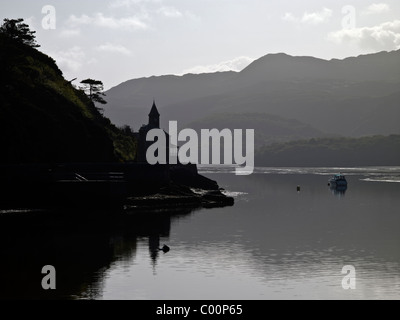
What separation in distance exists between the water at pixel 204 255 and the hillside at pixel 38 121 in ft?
53.0

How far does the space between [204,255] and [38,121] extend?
2156 inches

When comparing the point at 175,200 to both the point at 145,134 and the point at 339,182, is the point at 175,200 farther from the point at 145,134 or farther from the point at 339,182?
the point at 339,182

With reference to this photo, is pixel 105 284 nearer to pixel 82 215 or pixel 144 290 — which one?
pixel 144 290

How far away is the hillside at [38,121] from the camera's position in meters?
102

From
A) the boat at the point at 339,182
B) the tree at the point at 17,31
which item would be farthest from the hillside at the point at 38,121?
the boat at the point at 339,182

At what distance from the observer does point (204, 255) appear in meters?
62.3

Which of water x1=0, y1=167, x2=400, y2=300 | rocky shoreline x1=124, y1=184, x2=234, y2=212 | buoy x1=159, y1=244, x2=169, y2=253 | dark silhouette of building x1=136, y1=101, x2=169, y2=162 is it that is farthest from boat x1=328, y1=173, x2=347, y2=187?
buoy x1=159, y1=244, x2=169, y2=253

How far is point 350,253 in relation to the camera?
64.4 metres

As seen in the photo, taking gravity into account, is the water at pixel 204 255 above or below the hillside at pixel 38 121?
below

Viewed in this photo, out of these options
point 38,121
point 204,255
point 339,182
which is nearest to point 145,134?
point 38,121

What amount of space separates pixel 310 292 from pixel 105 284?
49.1 feet

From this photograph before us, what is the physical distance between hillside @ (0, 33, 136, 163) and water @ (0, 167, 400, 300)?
1616 centimetres

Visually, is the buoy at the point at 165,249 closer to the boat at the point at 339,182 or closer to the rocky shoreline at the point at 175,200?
the rocky shoreline at the point at 175,200
